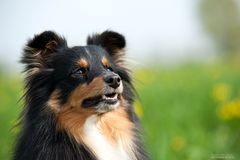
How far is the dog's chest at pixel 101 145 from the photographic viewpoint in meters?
6.05

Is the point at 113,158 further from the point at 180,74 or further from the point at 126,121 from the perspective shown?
the point at 180,74

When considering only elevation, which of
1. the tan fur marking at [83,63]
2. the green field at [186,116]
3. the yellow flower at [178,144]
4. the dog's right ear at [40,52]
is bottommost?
the green field at [186,116]

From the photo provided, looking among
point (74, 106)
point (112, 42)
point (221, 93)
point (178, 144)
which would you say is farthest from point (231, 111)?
point (74, 106)

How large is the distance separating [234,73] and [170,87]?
1.41m

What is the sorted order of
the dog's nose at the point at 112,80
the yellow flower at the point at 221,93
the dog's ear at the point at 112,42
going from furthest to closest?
the yellow flower at the point at 221,93 < the dog's ear at the point at 112,42 < the dog's nose at the point at 112,80

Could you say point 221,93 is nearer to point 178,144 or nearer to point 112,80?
point 178,144

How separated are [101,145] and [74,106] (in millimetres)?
471

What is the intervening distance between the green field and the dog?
0.64m

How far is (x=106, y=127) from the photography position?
6.21 meters

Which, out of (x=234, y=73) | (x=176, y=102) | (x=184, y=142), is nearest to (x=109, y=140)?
(x=184, y=142)

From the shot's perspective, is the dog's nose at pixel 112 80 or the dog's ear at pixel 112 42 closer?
the dog's nose at pixel 112 80

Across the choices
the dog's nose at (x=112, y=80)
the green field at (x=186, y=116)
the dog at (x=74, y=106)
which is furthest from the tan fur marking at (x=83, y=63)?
the green field at (x=186, y=116)

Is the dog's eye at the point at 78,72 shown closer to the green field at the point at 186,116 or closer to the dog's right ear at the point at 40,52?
the dog's right ear at the point at 40,52

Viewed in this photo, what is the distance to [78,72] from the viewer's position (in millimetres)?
6078
